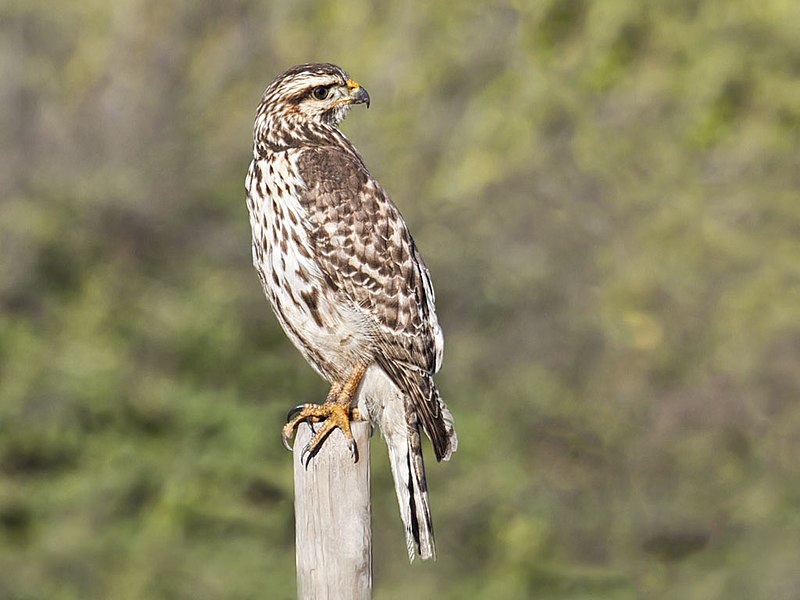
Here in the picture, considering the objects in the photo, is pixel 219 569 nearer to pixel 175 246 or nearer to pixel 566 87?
pixel 175 246

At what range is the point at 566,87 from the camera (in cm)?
1026

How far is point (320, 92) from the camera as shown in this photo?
4.38m

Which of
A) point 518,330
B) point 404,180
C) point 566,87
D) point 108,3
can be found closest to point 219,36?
point 108,3

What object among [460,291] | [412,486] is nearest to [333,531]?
[412,486]

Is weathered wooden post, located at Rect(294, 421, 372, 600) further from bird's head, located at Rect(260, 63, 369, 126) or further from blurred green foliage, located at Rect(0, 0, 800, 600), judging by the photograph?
blurred green foliage, located at Rect(0, 0, 800, 600)

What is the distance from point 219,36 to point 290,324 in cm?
624

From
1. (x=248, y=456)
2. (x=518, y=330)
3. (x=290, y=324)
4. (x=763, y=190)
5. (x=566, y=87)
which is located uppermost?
(x=566, y=87)

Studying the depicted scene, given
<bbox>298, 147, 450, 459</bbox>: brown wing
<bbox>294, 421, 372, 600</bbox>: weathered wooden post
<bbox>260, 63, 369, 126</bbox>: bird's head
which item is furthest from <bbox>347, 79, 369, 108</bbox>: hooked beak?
<bbox>294, 421, 372, 600</bbox>: weathered wooden post

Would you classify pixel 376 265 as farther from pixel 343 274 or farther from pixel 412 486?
pixel 412 486

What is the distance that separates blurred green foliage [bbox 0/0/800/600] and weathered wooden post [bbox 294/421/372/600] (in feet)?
11.5

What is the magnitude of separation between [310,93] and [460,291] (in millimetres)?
4607

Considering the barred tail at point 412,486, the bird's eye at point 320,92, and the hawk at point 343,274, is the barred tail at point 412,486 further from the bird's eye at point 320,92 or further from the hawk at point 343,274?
the bird's eye at point 320,92

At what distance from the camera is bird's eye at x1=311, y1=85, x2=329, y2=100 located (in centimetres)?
436

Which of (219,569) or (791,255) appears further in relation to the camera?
(791,255)
